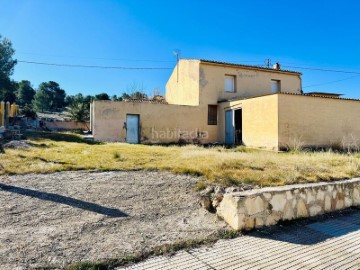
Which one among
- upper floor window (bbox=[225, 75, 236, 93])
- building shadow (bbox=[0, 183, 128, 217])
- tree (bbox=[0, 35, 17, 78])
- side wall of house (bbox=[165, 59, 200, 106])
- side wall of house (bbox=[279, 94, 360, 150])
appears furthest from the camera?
tree (bbox=[0, 35, 17, 78])

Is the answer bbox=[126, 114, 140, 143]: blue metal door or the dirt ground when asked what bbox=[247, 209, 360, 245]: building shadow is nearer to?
the dirt ground

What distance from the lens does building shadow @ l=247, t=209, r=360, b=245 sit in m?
4.20

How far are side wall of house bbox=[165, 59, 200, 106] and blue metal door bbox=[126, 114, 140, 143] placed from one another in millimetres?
4549

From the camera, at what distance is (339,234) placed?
4.44m

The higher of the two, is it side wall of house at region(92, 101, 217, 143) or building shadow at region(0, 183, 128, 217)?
side wall of house at region(92, 101, 217, 143)

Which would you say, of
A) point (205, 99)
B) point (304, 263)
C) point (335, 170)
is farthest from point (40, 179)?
point (205, 99)

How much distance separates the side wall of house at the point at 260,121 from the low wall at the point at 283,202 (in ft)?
29.0

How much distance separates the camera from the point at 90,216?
4191 millimetres

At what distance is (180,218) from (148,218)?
0.51 meters

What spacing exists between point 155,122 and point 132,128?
158 centimetres

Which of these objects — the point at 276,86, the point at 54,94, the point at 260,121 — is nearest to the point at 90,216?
the point at 260,121

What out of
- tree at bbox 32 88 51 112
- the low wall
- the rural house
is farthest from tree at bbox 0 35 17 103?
the low wall

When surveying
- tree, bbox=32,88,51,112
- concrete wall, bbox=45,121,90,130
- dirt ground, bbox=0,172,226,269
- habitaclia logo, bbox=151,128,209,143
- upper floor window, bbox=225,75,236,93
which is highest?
tree, bbox=32,88,51,112

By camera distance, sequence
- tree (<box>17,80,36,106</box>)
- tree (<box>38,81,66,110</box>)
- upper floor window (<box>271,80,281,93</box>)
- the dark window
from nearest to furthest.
Answer: the dark window → upper floor window (<box>271,80,281,93</box>) → tree (<box>17,80,36,106</box>) → tree (<box>38,81,66,110</box>)
